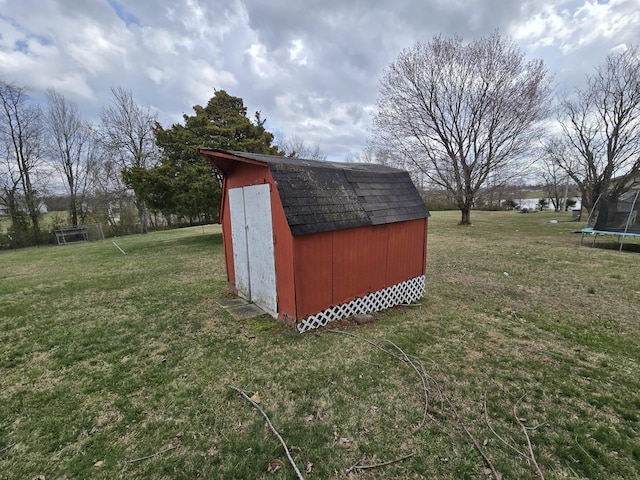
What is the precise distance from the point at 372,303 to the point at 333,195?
2.04 meters

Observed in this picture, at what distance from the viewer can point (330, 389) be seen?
292 centimetres

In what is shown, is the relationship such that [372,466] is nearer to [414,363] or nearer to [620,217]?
[414,363]

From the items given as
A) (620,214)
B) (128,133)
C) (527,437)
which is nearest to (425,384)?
(527,437)

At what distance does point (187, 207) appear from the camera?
1141 centimetres

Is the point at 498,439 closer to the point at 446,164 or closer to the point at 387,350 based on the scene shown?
the point at 387,350

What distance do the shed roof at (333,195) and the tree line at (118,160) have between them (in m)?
7.35

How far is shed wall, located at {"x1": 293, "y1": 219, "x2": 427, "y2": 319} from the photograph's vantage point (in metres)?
3.99

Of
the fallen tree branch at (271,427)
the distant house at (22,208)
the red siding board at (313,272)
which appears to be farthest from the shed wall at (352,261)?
the distant house at (22,208)

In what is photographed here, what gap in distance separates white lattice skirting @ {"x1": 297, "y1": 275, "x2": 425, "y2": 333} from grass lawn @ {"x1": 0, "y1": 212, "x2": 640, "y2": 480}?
0.21 m

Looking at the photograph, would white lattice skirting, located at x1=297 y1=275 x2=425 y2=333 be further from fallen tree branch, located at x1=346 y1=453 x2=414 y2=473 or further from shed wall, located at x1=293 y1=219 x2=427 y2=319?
fallen tree branch, located at x1=346 y1=453 x2=414 y2=473

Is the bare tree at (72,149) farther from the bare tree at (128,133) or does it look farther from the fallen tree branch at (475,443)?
the fallen tree branch at (475,443)

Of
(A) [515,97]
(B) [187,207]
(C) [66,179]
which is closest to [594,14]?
(A) [515,97]

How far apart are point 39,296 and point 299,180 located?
6.84m

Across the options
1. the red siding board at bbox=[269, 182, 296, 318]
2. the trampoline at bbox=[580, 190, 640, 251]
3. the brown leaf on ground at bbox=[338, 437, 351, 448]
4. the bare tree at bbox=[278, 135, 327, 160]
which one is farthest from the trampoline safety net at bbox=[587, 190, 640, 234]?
the bare tree at bbox=[278, 135, 327, 160]
